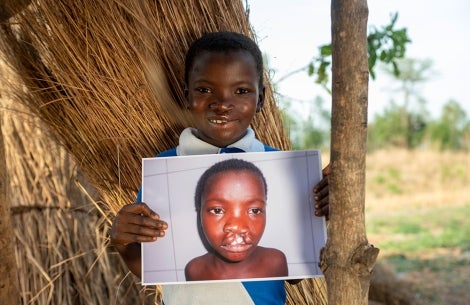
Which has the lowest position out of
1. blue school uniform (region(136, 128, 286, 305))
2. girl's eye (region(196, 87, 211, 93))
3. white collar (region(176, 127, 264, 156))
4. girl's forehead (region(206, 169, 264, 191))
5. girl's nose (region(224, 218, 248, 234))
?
blue school uniform (region(136, 128, 286, 305))

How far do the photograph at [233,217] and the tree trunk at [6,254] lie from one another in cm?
73

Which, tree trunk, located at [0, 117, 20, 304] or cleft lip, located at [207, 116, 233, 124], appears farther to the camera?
tree trunk, located at [0, 117, 20, 304]

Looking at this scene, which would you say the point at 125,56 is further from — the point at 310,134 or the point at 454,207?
the point at 310,134

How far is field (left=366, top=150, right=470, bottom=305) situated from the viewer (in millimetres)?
4533

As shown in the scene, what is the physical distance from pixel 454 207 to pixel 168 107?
648 centimetres

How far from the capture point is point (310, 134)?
9070mm

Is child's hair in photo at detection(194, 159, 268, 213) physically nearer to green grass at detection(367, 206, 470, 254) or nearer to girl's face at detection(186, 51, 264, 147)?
girl's face at detection(186, 51, 264, 147)

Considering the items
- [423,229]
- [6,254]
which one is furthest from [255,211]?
[423,229]

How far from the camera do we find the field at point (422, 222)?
4.53m

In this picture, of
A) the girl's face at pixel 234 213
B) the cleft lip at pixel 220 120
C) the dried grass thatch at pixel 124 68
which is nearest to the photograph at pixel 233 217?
the girl's face at pixel 234 213

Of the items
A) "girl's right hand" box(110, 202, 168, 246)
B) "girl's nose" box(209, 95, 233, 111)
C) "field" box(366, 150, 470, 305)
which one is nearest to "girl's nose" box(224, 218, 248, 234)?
"girl's right hand" box(110, 202, 168, 246)

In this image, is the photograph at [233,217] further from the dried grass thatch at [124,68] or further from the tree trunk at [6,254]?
the tree trunk at [6,254]

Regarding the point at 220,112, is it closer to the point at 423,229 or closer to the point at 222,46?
the point at 222,46

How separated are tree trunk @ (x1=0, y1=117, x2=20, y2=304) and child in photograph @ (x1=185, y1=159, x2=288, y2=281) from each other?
787 millimetres
